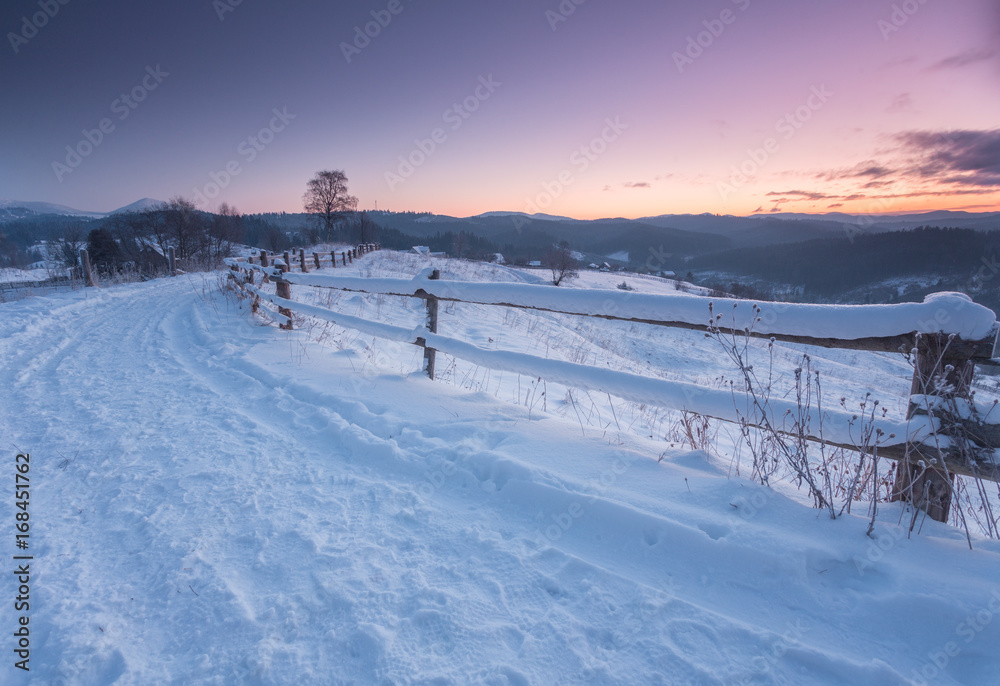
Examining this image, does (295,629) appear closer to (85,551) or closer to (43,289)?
(85,551)

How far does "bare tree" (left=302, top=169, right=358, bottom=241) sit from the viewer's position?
43531 millimetres

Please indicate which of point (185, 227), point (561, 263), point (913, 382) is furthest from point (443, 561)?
point (185, 227)

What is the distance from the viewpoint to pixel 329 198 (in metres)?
44.2

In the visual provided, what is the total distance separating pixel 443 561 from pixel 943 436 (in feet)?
8.00

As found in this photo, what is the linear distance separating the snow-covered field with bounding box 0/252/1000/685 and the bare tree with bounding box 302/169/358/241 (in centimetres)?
4569

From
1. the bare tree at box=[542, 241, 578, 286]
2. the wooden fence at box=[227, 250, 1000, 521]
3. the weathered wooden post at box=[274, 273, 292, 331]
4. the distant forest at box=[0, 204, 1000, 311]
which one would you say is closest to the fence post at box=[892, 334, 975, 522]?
the wooden fence at box=[227, 250, 1000, 521]

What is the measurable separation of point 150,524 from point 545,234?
16125 centimetres

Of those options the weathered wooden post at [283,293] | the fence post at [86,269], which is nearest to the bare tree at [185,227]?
the fence post at [86,269]

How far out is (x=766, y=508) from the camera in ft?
7.22

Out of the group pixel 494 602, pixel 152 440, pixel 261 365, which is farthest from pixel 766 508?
pixel 261 365

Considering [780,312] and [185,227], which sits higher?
[185,227]

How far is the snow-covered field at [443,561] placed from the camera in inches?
56.7

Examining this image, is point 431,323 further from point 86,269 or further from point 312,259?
point 312,259

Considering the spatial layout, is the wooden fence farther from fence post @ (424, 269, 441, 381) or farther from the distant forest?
the distant forest
